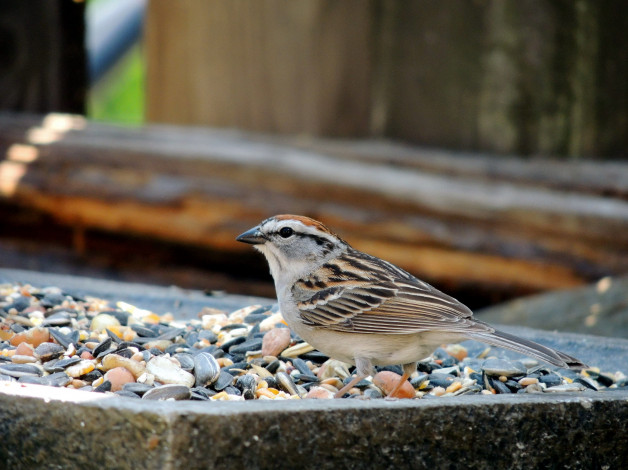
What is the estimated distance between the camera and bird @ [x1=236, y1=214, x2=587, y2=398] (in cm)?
310

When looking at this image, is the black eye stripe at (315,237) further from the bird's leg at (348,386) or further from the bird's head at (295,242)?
the bird's leg at (348,386)

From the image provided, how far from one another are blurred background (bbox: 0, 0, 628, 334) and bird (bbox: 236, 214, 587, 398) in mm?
1987

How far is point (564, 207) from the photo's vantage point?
17.6 feet

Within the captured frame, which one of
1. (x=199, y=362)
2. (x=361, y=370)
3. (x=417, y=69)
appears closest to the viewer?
(x=199, y=362)

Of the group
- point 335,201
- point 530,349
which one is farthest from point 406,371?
point 335,201

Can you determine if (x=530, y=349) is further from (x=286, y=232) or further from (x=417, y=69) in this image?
(x=417, y=69)

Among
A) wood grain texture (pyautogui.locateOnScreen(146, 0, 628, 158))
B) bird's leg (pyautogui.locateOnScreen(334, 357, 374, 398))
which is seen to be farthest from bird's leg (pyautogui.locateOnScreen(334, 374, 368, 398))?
wood grain texture (pyautogui.locateOnScreen(146, 0, 628, 158))

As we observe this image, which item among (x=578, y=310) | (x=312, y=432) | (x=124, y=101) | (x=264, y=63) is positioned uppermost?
(x=264, y=63)

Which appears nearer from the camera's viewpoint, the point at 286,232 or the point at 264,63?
the point at 286,232

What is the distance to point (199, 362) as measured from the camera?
3.01 m

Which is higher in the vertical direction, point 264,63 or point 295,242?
point 264,63

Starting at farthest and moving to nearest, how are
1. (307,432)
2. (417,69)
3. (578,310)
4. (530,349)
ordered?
(417,69) < (578,310) < (530,349) < (307,432)

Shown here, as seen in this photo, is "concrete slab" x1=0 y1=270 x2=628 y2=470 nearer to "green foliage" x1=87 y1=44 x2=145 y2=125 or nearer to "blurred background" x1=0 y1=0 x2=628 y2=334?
"blurred background" x1=0 y1=0 x2=628 y2=334

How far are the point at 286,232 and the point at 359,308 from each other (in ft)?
1.49
